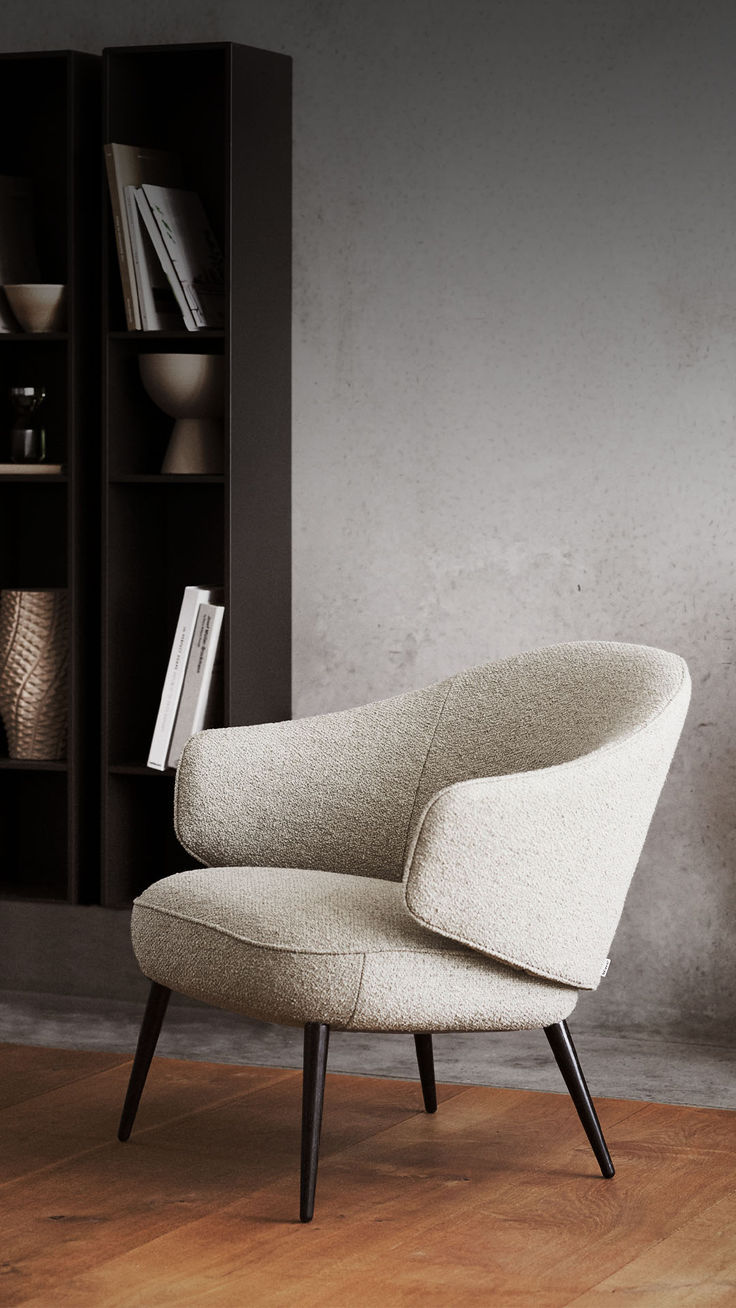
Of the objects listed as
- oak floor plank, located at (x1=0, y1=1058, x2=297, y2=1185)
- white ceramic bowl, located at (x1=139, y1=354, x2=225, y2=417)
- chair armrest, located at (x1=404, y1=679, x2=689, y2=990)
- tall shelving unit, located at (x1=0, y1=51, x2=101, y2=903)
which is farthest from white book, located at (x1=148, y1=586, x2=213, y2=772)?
chair armrest, located at (x1=404, y1=679, x2=689, y2=990)

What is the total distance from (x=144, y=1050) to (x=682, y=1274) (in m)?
0.97

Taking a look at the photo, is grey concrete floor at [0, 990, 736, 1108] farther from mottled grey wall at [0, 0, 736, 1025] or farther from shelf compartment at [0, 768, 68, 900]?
shelf compartment at [0, 768, 68, 900]

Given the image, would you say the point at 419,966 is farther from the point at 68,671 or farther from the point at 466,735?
the point at 68,671

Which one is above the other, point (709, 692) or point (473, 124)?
point (473, 124)

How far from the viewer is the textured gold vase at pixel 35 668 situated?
3.71 meters

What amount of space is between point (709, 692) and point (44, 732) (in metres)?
1.49

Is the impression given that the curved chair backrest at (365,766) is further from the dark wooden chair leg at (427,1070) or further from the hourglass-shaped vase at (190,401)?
the hourglass-shaped vase at (190,401)

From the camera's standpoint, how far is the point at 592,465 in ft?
11.4

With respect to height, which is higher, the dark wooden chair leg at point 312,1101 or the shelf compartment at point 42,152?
the shelf compartment at point 42,152

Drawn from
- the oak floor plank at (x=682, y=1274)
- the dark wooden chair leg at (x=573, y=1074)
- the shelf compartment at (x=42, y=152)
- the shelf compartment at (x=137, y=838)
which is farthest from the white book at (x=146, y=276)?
the oak floor plank at (x=682, y=1274)

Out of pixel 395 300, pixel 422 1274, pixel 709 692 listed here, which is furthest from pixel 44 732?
pixel 422 1274

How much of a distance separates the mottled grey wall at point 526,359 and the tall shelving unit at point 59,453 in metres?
0.32

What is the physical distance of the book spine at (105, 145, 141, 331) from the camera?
3.51 m

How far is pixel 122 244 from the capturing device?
3.51 meters
